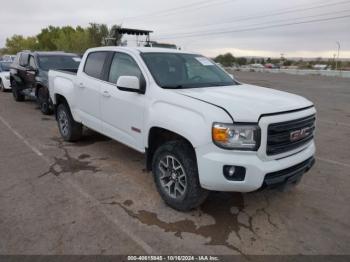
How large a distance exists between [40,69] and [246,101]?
8076mm

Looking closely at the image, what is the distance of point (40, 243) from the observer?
3273 mm

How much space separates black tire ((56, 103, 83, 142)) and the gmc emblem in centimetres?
433

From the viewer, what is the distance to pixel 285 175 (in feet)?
11.6

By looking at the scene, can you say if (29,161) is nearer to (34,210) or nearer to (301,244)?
(34,210)

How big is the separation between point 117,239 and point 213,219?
3.64 feet

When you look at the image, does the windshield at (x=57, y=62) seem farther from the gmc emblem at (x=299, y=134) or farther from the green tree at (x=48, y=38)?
the green tree at (x=48, y=38)

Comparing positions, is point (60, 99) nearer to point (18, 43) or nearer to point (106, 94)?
point (106, 94)

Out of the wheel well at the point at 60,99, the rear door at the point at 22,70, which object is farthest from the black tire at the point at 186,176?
the rear door at the point at 22,70

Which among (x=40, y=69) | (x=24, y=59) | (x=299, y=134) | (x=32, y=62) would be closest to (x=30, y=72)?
A: (x=32, y=62)

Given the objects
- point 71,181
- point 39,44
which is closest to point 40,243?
point 71,181

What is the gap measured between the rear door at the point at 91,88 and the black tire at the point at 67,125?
641mm

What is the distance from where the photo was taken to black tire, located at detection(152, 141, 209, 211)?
360 cm

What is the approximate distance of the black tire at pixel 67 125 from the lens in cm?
653

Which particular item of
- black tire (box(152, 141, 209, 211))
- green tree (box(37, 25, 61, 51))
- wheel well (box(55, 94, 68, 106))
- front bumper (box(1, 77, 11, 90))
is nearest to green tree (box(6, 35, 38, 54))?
green tree (box(37, 25, 61, 51))
